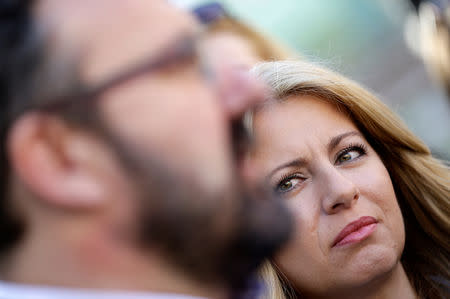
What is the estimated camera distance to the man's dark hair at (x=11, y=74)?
1261mm

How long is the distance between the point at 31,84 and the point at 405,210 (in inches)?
73.7

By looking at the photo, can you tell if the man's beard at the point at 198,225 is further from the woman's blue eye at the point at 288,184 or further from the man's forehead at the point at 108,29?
the woman's blue eye at the point at 288,184

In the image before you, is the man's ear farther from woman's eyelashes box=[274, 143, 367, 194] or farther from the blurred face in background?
woman's eyelashes box=[274, 143, 367, 194]

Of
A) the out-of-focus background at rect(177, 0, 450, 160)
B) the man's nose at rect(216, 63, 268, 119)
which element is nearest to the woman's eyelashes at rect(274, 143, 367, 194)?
the man's nose at rect(216, 63, 268, 119)

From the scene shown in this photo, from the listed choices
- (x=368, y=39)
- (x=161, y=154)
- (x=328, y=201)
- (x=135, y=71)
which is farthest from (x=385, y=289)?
(x=368, y=39)

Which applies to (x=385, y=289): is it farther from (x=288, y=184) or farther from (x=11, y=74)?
(x=11, y=74)

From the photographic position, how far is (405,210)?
8.56 ft

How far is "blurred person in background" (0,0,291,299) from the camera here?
1.26 m

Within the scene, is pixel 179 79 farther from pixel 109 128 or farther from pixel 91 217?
pixel 91 217

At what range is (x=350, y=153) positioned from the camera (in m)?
2.27

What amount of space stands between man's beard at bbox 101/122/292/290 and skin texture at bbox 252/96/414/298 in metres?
0.79

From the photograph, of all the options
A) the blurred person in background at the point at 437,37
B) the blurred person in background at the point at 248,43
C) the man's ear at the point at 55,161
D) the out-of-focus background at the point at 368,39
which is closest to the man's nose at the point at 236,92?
the man's ear at the point at 55,161

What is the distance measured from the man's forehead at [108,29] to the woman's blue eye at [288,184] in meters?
0.95

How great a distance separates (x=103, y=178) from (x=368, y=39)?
6.81 m
